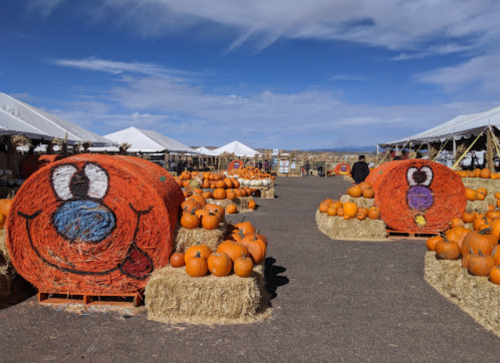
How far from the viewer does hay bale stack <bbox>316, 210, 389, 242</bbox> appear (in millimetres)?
9211

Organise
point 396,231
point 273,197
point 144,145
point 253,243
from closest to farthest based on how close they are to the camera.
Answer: point 253,243, point 396,231, point 273,197, point 144,145

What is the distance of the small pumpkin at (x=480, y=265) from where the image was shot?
15.6 feet

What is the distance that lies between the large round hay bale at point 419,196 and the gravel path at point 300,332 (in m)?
3.47

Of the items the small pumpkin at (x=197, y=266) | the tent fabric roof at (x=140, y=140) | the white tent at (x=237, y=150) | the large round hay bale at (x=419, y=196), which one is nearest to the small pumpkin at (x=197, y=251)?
the small pumpkin at (x=197, y=266)

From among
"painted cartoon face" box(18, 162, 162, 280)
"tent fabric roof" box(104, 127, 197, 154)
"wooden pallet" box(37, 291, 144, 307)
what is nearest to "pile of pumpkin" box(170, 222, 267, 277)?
"painted cartoon face" box(18, 162, 162, 280)

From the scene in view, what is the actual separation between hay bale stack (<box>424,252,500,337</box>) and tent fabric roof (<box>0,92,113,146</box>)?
38.4 feet

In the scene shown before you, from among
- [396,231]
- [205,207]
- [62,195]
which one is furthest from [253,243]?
[396,231]

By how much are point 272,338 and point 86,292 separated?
2601mm

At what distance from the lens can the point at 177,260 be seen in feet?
16.0

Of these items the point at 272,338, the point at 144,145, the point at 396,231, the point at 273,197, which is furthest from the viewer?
the point at 144,145

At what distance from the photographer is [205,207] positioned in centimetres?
634

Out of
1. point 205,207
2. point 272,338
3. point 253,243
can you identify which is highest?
point 205,207

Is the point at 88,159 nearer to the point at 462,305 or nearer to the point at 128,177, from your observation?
the point at 128,177

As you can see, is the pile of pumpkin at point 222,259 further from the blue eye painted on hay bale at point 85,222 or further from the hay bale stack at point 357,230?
the hay bale stack at point 357,230
